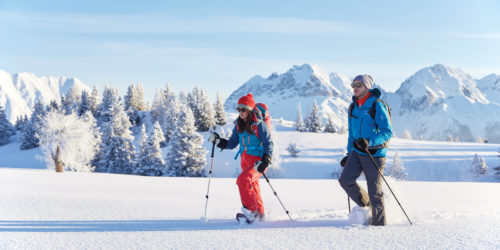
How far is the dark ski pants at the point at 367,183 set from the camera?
3.89m

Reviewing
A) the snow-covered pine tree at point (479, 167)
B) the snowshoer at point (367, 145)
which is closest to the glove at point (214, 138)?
the snowshoer at point (367, 145)

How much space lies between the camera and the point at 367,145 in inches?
149

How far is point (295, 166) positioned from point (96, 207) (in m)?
38.8

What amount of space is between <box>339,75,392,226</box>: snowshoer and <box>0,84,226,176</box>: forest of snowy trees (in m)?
20.7

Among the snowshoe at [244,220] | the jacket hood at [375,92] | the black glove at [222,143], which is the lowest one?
the snowshoe at [244,220]

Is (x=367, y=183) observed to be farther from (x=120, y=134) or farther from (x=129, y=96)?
(x=129, y=96)

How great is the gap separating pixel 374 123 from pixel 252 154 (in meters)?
1.71

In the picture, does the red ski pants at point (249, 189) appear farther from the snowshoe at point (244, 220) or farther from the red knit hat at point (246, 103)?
the red knit hat at point (246, 103)

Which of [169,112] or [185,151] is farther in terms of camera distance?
[169,112]

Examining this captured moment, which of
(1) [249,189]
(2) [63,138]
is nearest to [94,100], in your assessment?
(2) [63,138]

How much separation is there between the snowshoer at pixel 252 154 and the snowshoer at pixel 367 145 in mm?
1131

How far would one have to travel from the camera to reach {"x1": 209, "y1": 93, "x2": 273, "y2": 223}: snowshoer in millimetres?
4359

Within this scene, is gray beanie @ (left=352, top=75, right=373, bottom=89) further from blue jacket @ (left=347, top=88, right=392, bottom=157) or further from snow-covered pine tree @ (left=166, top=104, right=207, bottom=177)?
snow-covered pine tree @ (left=166, top=104, right=207, bottom=177)

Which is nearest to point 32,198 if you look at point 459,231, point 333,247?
point 333,247
